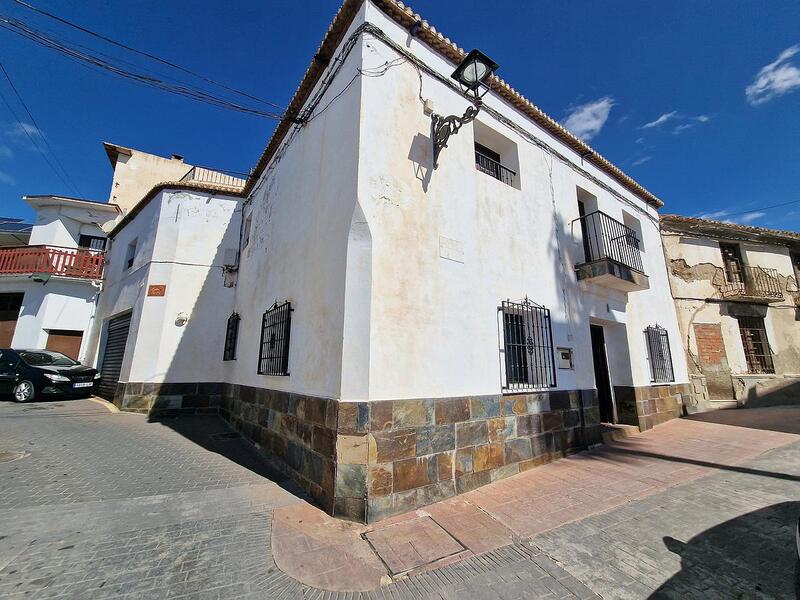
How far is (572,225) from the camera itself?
7.06 m

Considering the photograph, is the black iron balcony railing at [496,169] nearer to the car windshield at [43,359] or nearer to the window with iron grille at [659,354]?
the window with iron grille at [659,354]

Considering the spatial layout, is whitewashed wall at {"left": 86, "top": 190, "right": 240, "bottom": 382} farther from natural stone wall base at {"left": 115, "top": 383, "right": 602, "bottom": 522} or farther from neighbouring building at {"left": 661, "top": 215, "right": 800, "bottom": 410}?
neighbouring building at {"left": 661, "top": 215, "right": 800, "bottom": 410}

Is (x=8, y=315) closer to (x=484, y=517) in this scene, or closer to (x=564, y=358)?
(x=484, y=517)

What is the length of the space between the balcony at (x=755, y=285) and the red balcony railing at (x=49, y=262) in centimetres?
2236

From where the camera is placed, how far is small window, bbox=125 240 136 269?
10879mm

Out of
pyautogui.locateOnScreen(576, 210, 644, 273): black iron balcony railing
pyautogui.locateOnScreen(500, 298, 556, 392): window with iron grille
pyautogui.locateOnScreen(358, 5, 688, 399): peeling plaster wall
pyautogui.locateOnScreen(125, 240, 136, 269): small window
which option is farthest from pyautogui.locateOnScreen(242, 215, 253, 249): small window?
pyautogui.locateOnScreen(576, 210, 644, 273): black iron balcony railing

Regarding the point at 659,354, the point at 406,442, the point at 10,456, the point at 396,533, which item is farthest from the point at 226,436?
the point at 659,354

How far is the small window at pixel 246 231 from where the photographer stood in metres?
8.87

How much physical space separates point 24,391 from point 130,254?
4616 millimetres

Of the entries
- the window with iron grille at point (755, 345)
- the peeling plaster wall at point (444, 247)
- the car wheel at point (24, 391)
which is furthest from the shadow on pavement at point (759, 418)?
the car wheel at point (24, 391)

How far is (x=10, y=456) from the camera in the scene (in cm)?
447

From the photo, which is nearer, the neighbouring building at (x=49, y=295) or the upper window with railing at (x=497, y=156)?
the upper window with railing at (x=497, y=156)

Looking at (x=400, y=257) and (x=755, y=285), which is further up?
(x=755, y=285)

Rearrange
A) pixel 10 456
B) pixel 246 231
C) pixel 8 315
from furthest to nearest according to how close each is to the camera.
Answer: pixel 8 315 → pixel 246 231 → pixel 10 456
